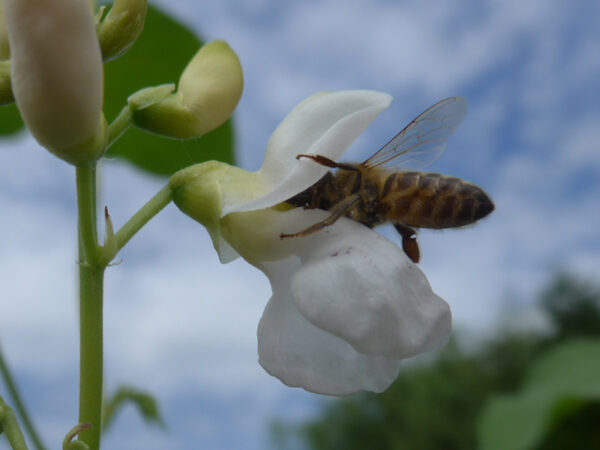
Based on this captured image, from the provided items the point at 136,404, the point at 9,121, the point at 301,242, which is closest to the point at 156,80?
the point at 9,121

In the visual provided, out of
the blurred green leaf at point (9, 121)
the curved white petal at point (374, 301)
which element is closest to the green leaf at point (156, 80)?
the blurred green leaf at point (9, 121)

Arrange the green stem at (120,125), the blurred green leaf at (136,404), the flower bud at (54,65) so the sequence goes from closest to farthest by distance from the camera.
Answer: the flower bud at (54,65) < the green stem at (120,125) < the blurred green leaf at (136,404)

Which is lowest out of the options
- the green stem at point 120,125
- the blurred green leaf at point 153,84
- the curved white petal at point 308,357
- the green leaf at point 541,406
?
the green leaf at point 541,406

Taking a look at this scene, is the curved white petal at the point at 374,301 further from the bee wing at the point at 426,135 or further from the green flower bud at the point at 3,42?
the green flower bud at the point at 3,42

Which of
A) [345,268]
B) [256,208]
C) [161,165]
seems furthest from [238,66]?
[161,165]

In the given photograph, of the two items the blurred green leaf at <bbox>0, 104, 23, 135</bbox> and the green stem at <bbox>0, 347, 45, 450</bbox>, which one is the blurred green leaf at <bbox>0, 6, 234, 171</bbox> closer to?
the blurred green leaf at <bbox>0, 104, 23, 135</bbox>

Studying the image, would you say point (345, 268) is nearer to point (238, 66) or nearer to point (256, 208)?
point (256, 208)

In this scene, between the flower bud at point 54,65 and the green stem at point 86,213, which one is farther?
the green stem at point 86,213
